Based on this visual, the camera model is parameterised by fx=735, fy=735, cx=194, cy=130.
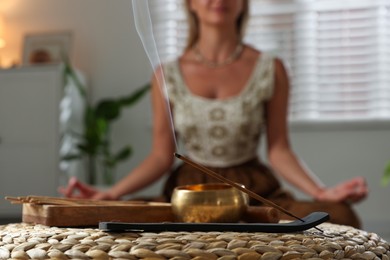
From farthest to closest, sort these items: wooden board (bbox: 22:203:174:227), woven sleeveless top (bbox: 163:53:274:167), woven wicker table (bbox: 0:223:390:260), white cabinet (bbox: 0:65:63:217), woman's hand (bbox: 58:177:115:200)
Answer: white cabinet (bbox: 0:65:63:217), woven sleeveless top (bbox: 163:53:274:167), woman's hand (bbox: 58:177:115:200), wooden board (bbox: 22:203:174:227), woven wicker table (bbox: 0:223:390:260)

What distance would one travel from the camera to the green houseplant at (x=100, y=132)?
3.66 meters

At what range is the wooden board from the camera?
34.1 inches

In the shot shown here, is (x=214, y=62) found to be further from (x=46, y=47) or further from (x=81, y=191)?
(x=46, y=47)

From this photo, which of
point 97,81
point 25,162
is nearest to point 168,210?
point 25,162

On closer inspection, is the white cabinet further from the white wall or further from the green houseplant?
the white wall

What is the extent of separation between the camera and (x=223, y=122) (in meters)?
1.93

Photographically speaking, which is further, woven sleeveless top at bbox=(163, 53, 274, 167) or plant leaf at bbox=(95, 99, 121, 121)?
plant leaf at bbox=(95, 99, 121, 121)

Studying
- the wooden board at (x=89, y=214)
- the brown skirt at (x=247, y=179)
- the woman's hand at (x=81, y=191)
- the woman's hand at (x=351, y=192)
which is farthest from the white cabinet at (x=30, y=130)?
the wooden board at (x=89, y=214)

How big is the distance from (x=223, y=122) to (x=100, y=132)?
1.82m

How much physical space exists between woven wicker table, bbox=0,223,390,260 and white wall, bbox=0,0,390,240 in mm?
3017

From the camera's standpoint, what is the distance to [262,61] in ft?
6.63

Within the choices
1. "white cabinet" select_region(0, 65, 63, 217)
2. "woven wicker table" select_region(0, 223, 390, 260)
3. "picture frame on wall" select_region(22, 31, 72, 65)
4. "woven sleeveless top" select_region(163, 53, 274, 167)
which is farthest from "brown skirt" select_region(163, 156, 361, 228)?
"picture frame on wall" select_region(22, 31, 72, 65)

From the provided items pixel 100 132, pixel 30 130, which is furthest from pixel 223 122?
pixel 30 130

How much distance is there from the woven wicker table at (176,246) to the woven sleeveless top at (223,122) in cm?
111
